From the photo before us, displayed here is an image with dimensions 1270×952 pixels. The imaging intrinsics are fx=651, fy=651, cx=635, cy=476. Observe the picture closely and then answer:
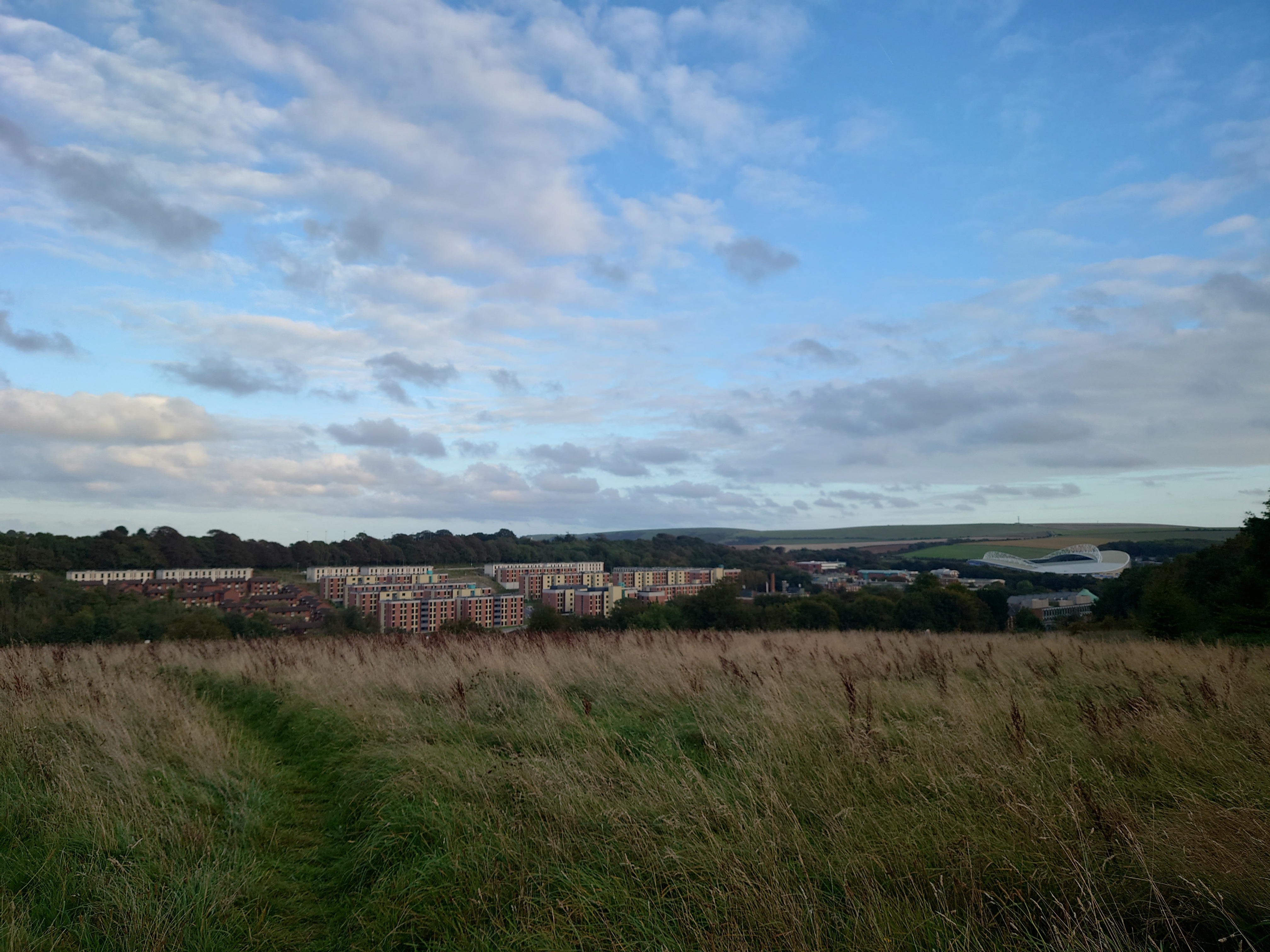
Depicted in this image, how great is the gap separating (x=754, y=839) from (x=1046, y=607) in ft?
142

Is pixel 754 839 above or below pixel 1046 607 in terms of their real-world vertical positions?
above

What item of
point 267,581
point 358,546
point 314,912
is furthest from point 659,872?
point 358,546

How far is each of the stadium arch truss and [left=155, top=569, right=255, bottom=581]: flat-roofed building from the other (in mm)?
70009

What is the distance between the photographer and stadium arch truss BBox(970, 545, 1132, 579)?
56.0m

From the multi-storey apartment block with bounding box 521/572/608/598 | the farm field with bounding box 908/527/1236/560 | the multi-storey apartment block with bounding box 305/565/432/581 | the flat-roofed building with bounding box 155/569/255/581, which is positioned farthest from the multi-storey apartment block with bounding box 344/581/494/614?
the farm field with bounding box 908/527/1236/560

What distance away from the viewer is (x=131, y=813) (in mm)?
4496

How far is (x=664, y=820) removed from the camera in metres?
3.64

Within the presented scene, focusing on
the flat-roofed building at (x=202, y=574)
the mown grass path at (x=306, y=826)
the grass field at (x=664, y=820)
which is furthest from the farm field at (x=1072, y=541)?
the flat-roofed building at (x=202, y=574)

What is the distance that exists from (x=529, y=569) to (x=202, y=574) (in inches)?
1156

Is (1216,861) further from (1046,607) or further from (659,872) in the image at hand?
(1046,607)

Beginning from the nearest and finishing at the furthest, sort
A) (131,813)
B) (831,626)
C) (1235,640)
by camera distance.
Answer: (131,813), (1235,640), (831,626)

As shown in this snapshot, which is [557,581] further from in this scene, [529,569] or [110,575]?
[110,575]

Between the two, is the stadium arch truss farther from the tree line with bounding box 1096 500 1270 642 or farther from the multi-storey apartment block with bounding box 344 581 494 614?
the multi-storey apartment block with bounding box 344 581 494 614

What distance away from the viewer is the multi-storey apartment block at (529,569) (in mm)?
68062
